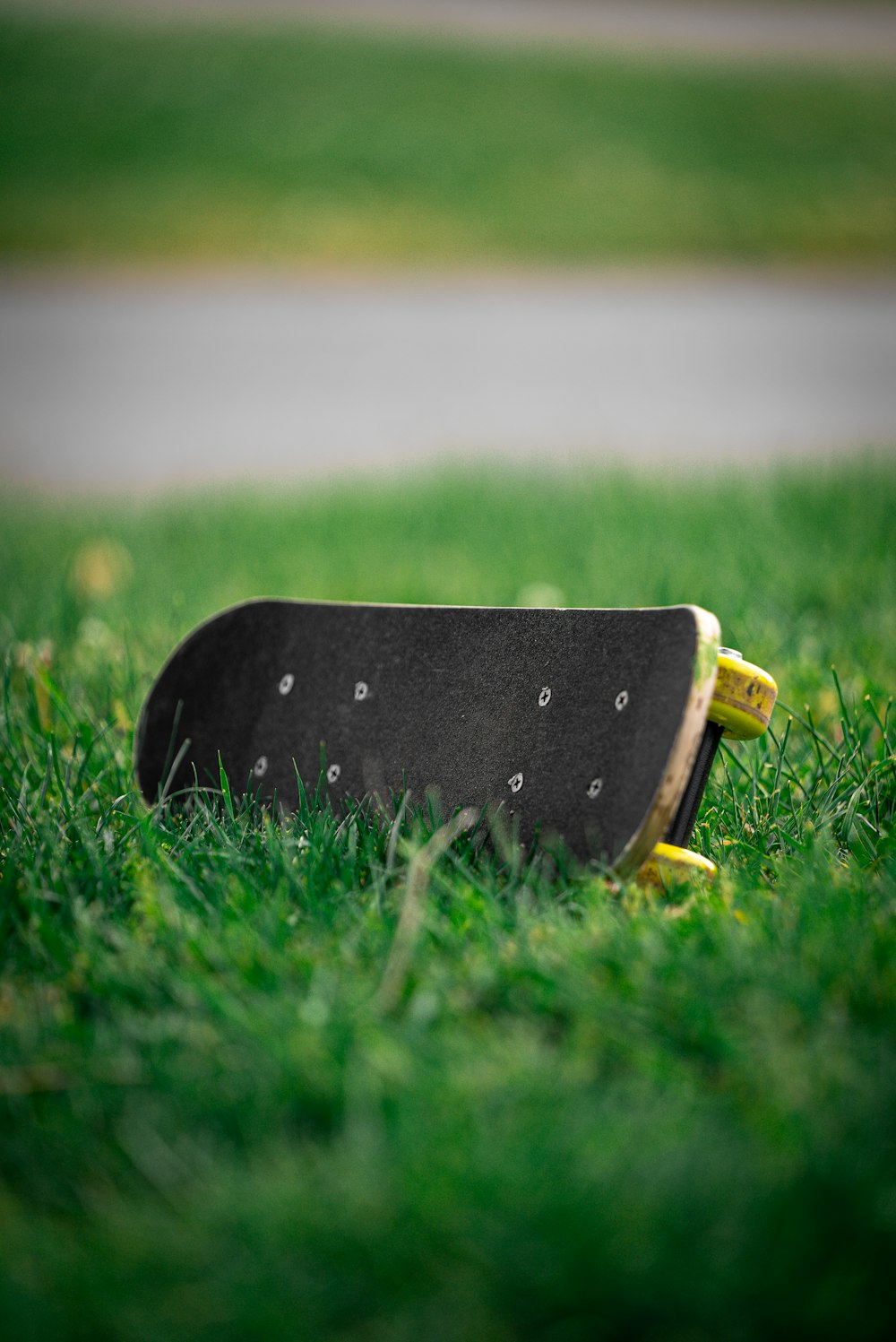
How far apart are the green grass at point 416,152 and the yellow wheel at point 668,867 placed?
942 centimetres

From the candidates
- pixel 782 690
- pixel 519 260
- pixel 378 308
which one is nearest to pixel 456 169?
pixel 519 260

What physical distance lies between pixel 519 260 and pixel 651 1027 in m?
9.79

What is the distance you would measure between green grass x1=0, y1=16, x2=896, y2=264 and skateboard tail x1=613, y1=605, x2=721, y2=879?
9400 mm

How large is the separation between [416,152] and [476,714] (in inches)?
478

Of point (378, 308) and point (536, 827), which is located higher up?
point (378, 308)

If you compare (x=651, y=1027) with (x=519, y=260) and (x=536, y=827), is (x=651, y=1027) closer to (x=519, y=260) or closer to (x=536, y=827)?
(x=536, y=827)

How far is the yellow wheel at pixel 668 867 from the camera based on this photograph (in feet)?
3.92

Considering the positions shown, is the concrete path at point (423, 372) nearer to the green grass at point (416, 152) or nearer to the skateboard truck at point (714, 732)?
the green grass at point (416, 152)

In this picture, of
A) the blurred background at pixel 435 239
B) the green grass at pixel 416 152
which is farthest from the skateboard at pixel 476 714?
the green grass at pixel 416 152

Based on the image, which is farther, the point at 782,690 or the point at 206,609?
the point at 206,609

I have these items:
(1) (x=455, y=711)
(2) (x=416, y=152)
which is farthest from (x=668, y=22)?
(1) (x=455, y=711)

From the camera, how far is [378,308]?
342 inches

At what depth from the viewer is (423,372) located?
23.6 ft

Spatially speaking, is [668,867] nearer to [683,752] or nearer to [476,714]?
[683,752]
